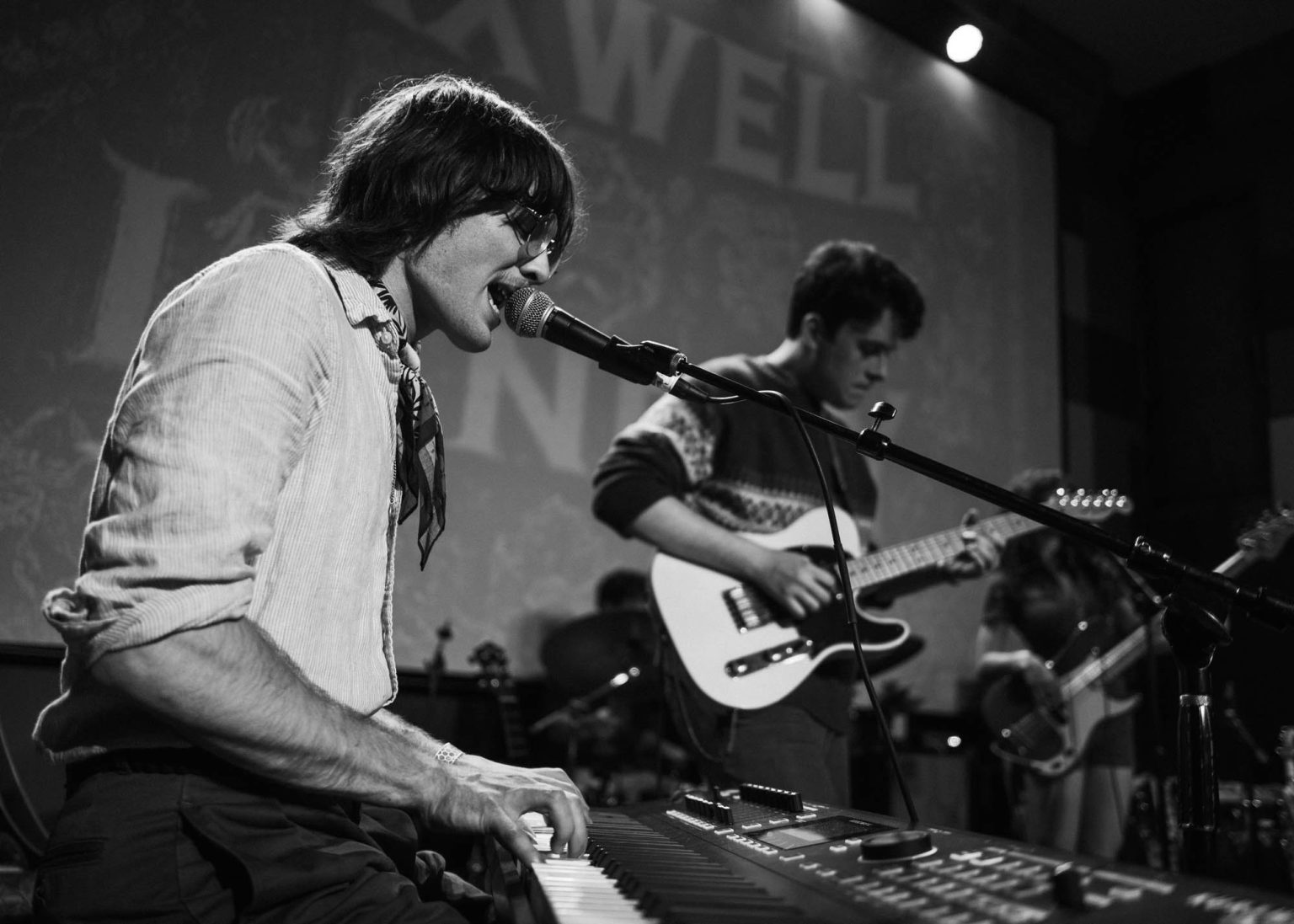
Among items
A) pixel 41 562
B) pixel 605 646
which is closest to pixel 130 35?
pixel 41 562

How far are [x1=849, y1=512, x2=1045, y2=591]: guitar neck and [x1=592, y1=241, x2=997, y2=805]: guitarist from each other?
0.05 meters

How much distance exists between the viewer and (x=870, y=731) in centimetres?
559

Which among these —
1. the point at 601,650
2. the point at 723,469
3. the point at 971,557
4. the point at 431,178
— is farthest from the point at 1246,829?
the point at 431,178

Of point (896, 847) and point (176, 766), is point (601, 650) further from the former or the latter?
point (896, 847)

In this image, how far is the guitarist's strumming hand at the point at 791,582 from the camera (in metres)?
2.78

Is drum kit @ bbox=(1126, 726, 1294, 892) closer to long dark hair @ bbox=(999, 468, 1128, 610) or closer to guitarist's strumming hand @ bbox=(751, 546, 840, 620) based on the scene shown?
long dark hair @ bbox=(999, 468, 1128, 610)

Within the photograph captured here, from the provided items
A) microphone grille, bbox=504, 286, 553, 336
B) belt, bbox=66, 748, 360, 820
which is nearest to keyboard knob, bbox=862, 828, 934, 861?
belt, bbox=66, 748, 360, 820

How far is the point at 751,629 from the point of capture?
278 cm

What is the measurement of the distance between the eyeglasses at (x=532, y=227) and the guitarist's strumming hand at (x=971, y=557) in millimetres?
1986

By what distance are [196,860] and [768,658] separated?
5.85 feet

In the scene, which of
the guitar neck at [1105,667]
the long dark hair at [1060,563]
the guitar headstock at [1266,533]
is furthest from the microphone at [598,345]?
the long dark hair at [1060,563]

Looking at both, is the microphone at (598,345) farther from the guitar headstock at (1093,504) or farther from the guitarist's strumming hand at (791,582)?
the guitar headstock at (1093,504)

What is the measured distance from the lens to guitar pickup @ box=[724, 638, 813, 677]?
2701 millimetres

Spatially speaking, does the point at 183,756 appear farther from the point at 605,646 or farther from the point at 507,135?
the point at 605,646
